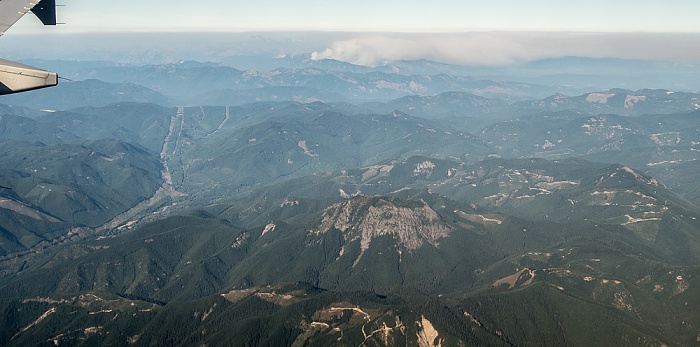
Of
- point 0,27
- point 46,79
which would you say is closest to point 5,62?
point 46,79

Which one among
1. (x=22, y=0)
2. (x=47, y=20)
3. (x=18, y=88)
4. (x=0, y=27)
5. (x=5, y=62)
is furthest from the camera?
(x=47, y=20)

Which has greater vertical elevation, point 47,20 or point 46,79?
point 47,20

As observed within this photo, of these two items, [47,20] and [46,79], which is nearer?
[46,79]

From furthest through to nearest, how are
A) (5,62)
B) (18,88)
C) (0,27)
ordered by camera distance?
1. (0,27)
2. (5,62)
3. (18,88)

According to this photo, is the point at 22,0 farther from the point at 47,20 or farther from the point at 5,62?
the point at 5,62

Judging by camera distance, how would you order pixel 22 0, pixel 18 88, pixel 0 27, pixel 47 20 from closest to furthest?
pixel 18 88 → pixel 0 27 → pixel 22 0 → pixel 47 20

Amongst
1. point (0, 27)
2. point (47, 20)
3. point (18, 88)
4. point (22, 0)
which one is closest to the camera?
point (18, 88)

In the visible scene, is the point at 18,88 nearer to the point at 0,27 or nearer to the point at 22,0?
the point at 0,27

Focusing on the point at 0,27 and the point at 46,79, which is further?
the point at 0,27

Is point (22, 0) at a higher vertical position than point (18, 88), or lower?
higher
